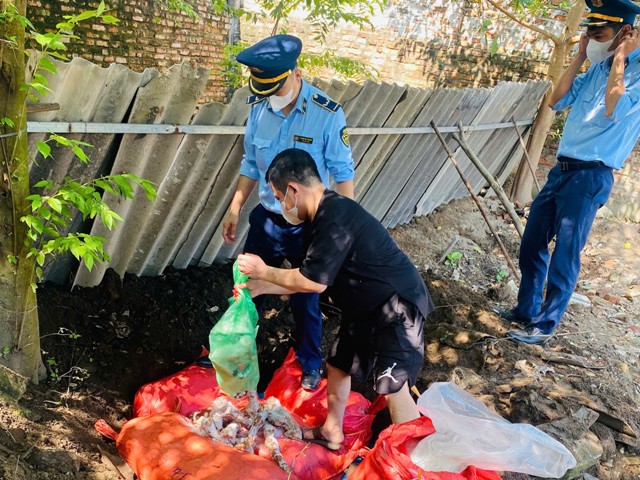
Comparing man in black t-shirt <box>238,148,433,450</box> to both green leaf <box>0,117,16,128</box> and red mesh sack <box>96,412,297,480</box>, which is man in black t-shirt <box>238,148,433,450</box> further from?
green leaf <box>0,117,16,128</box>

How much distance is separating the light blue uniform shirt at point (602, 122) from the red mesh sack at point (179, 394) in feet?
9.27

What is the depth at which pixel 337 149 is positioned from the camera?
3074 mm

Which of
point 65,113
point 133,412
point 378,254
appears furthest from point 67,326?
point 378,254

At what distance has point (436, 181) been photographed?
6.21 m

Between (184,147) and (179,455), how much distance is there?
184 cm

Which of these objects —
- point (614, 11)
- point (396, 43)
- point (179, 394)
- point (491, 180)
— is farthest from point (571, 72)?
→ point (396, 43)

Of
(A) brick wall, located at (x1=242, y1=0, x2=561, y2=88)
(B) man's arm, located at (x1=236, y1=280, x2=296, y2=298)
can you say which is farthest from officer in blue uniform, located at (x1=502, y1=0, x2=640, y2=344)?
(A) brick wall, located at (x1=242, y1=0, x2=561, y2=88)

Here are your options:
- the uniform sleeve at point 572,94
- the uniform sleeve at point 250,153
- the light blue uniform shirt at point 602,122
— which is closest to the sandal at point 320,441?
the uniform sleeve at point 250,153

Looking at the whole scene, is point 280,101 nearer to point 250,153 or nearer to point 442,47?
point 250,153

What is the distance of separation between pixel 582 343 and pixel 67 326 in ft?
12.0

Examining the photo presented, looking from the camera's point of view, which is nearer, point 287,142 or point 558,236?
point 287,142

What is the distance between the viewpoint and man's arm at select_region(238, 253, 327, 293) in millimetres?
2400

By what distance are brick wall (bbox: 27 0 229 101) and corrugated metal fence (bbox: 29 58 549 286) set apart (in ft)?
11.3

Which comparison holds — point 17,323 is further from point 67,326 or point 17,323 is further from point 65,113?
point 65,113
